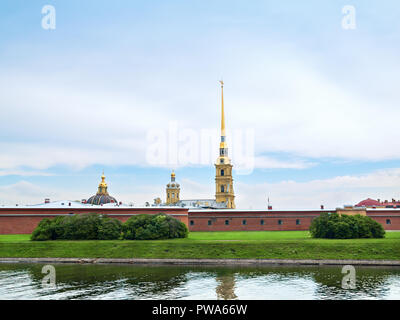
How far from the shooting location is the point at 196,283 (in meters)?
30.3

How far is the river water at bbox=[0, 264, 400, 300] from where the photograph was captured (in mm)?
26484

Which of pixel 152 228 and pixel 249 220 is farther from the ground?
pixel 249 220

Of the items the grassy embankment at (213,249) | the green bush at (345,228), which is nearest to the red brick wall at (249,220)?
the green bush at (345,228)

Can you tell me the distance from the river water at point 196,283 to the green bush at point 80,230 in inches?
433

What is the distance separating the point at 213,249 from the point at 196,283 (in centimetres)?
1272

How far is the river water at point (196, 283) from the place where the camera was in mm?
26484

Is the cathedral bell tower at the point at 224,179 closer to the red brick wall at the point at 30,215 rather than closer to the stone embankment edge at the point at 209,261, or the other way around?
the red brick wall at the point at 30,215

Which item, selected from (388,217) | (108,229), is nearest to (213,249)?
(108,229)

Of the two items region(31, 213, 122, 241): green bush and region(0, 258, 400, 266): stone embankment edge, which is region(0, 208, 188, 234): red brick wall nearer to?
region(31, 213, 122, 241): green bush

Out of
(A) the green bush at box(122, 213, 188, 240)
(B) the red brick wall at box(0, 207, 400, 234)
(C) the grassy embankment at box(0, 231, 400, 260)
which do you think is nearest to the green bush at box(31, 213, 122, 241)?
(A) the green bush at box(122, 213, 188, 240)

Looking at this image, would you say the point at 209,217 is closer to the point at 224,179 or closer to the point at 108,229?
the point at 108,229
